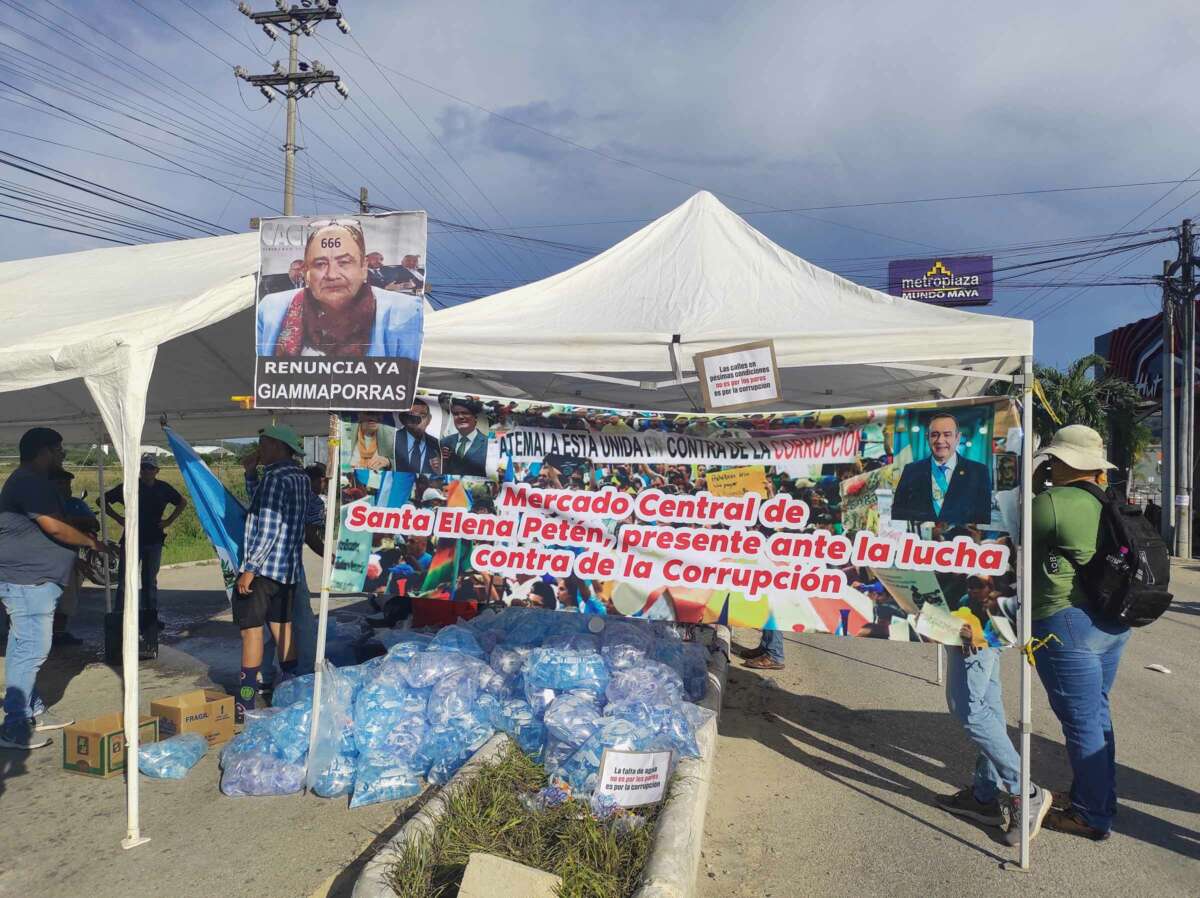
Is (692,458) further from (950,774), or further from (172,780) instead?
(172,780)

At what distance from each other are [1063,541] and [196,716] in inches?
195

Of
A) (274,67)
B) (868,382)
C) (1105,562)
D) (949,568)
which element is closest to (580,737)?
(949,568)

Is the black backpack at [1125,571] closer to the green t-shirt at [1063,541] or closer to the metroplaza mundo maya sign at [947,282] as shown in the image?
the green t-shirt at [1063,541]

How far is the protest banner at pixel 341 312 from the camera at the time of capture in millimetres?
4246

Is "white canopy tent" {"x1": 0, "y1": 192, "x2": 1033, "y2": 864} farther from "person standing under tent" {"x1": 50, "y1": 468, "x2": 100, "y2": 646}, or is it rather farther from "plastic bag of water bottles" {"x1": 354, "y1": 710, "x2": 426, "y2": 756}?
"person standing under tent" {"x1": 50, "y1": 468, "x2": 100, "y2": 646}

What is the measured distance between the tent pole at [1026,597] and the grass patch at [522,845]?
5.57 ft

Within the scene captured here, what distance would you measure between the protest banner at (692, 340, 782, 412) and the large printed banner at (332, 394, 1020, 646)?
110 mm

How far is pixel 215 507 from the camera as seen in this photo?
525 centimetres

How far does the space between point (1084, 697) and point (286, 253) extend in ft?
15.0

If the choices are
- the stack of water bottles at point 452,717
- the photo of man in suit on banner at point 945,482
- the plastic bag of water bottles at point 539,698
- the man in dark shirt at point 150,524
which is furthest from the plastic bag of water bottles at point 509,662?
Answer: the man in dark shirt at point 150,524

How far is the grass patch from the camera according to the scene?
3193 millimetres

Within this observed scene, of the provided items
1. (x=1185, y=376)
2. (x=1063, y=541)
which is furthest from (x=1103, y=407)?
(x=1063, y=541)

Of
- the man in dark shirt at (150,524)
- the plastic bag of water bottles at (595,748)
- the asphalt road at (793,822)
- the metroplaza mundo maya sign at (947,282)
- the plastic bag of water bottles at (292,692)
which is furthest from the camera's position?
the metroplaza mundo maya sign at (947,282)

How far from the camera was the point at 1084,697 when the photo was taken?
404 cm
